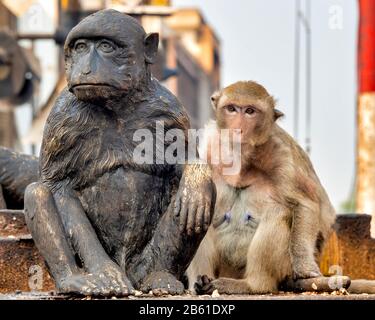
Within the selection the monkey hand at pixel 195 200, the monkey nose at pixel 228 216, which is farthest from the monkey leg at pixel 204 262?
the monkey hand at pixel 195 200

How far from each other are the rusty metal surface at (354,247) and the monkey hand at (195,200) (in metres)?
3.81

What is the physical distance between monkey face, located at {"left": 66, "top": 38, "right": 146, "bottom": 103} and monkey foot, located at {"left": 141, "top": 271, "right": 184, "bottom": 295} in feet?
4.05

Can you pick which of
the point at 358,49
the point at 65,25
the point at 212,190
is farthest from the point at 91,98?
the point at 65,25

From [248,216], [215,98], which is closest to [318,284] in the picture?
[248,216]

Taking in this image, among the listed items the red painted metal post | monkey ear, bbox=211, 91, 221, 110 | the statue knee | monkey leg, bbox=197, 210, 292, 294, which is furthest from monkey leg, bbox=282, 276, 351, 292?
the red painted metal post

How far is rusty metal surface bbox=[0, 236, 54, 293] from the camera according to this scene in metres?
10.7

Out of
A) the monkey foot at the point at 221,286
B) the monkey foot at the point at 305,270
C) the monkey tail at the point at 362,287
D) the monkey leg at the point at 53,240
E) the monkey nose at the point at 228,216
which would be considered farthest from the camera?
the monkey nose at the point at 228,216

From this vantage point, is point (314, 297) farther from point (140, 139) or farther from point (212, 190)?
point (140, 139)

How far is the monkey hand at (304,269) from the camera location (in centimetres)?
1055

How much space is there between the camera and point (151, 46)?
934 cm

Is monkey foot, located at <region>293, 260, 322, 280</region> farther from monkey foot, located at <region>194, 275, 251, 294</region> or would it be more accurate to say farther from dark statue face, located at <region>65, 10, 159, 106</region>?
dark statue face, located at <region>65, 10, 159, 106</region>

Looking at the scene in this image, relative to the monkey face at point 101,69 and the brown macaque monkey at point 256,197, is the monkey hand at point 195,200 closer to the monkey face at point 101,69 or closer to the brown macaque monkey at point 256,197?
the monkey face at point 101,69

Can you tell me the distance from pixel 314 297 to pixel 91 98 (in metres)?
1.94
